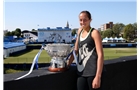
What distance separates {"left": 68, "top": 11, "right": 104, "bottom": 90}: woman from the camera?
1370mm

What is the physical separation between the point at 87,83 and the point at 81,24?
47cm

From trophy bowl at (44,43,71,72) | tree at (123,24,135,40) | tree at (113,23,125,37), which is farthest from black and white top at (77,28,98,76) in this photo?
tree at (113,23,125,37)

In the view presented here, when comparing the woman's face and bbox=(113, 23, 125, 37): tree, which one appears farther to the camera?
bbox=(113, 23, 125, 37): tree

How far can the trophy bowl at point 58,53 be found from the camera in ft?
4.99

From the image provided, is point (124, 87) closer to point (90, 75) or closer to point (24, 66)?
point (90, 75)

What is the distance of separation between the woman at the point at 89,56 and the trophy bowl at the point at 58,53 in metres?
0.13

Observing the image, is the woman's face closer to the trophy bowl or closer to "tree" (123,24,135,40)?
the trophy bowl

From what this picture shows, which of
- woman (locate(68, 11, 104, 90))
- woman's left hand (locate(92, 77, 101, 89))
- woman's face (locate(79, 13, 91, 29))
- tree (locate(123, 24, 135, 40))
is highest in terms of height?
tree (locate(123, 24, 135, 40))

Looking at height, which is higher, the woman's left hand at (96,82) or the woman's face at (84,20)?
the woman's face at (84,20)

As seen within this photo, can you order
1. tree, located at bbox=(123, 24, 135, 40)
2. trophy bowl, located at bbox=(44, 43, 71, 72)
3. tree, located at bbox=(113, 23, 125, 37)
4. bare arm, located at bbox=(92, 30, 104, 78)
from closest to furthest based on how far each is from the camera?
bare arm, located at bbox=(92, 30, 104, 78) → trophy bowl, located at bbox=(44, 43, 71, 72) → tree, located at bbox=(123, 24, 135, 40) → tree, located at bbox=(113, 23, 125, 37)

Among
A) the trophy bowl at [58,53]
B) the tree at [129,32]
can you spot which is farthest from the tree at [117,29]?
the trophy bowl at [58,53]

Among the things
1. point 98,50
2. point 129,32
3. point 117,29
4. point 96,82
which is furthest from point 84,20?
point 117,29

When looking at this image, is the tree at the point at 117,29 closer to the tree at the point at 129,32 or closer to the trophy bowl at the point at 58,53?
the tree at the point at 129,32

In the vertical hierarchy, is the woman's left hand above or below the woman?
below
